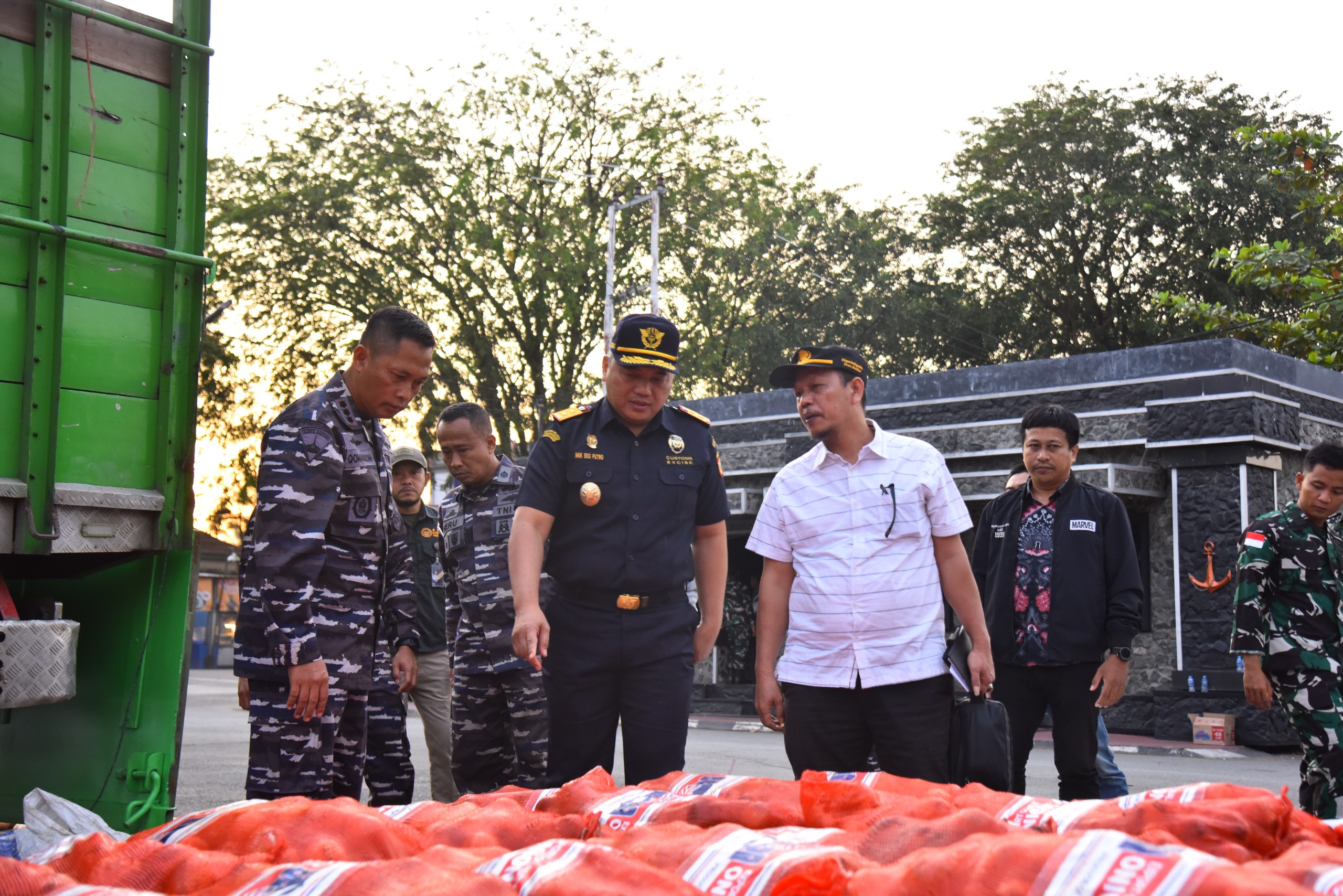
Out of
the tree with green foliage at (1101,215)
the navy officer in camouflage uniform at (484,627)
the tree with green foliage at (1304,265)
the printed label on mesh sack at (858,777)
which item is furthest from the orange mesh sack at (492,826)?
the tree with green foliage at (1101,215)

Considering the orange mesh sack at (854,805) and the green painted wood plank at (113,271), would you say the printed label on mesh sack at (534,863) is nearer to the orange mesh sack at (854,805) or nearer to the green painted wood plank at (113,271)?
the orange mesh sack at (854,805)

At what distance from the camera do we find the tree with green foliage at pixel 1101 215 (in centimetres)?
3033

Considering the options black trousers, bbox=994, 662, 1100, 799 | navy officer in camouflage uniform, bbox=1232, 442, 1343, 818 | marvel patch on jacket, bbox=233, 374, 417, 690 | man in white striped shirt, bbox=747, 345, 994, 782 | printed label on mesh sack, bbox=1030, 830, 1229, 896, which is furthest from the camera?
navy officer in camouflage uniform, bbox=1232, 442, 1343, 818

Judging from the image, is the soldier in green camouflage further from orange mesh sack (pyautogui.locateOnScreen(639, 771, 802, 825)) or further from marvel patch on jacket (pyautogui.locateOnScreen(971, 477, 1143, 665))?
orange mesh sack (pyautogui.locateOnScreen(639, 771, 802, 825))

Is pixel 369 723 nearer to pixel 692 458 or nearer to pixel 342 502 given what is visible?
pixel 342 502

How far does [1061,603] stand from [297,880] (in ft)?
13.3

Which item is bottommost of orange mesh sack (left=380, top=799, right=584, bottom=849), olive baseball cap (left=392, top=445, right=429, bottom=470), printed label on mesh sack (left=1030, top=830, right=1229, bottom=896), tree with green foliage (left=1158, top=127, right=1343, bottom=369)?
orange mesh sack (left=380, top=799, right=584, bottom=849)

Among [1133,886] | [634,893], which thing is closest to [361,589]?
[634,893]

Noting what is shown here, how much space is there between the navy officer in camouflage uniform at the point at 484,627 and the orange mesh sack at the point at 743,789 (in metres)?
2.29

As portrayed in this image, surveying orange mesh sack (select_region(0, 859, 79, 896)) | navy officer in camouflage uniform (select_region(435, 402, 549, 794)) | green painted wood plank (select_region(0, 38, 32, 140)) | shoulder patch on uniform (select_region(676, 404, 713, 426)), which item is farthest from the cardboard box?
orange mesh sack (select_region(0, 859, 79, 896))

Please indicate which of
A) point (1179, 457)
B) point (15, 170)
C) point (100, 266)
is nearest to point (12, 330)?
point (100, 266)

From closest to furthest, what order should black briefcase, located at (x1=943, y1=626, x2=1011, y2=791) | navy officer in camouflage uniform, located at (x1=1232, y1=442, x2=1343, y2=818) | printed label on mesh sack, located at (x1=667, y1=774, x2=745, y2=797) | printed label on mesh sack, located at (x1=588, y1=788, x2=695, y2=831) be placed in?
printed label on mesh sack, located at (x1=588, y1=788, x2=695, y2=831) < printed label on mesh sack, located at (x1=667, y1=774, x2=745, y2=797) < black briefcase, located at (x1=943, y1=626, x2=1011, y2=791) < navy officer in camouflage uniform, located at (x1=1232, y1=442, x2=1343, y2=818)

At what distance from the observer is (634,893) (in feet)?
7.07

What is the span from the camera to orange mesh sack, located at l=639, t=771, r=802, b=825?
298cm
